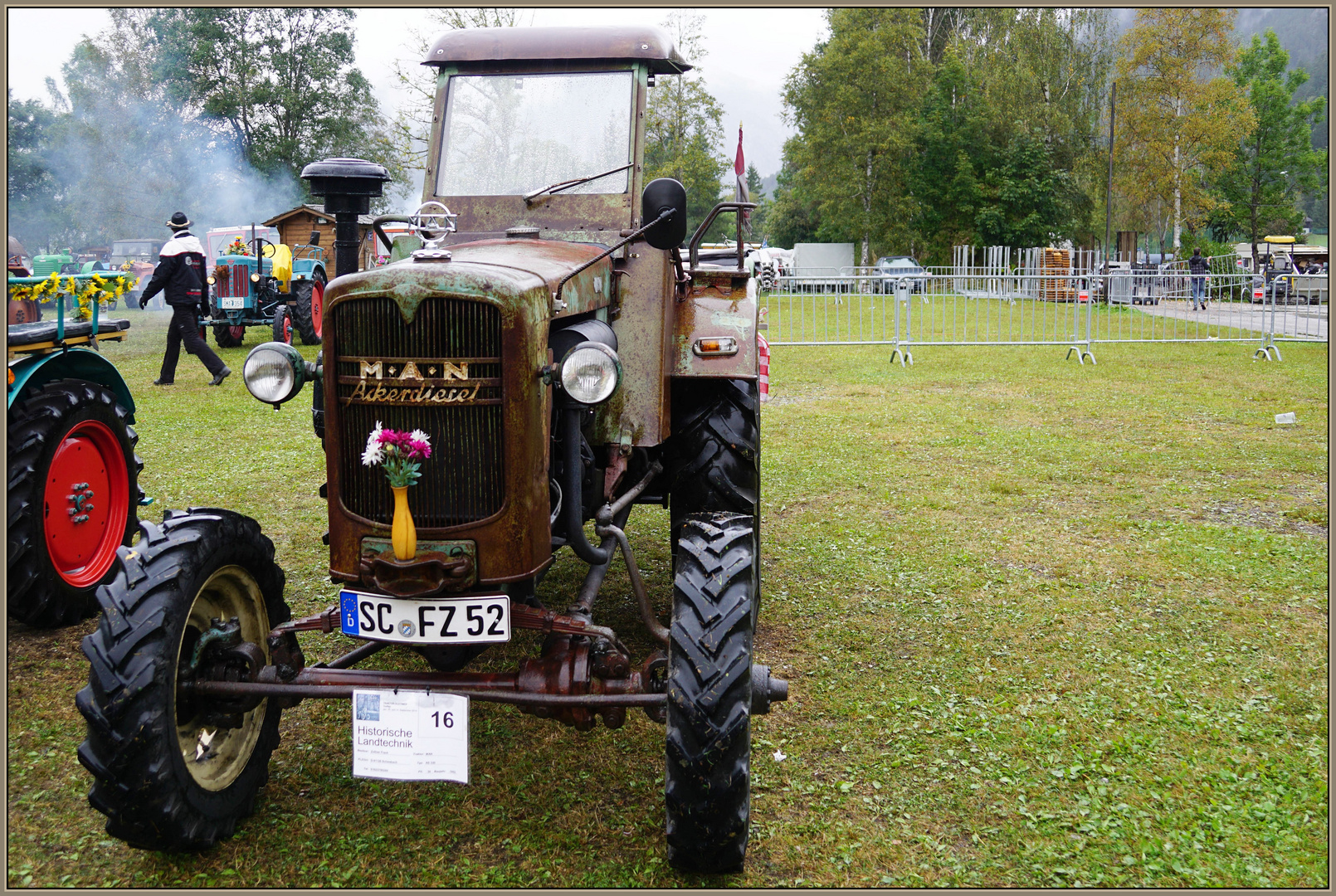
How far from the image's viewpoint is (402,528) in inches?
113

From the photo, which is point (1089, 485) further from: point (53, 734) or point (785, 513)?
point (53, 734)

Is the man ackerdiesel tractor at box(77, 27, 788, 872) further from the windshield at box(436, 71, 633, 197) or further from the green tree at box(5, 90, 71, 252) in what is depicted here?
the green tree at box(5, 90, 71, 252)

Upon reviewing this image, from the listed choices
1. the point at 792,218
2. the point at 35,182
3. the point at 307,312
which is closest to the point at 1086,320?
the point at 307,312

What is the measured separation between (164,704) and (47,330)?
3057 millimetres

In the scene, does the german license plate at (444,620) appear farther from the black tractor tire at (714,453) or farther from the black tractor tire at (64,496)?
the black tractor tire at (64,496)

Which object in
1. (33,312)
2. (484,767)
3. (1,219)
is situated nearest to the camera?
(484,767)

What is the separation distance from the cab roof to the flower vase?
250 cm

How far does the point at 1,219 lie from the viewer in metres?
4.20

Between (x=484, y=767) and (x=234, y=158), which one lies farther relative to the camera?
(x=234, y=158)

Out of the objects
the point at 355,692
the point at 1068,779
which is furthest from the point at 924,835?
the point at 355,692

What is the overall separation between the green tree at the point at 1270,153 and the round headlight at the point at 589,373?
168 ft

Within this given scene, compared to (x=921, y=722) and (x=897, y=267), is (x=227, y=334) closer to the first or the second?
(x=921, y=722)

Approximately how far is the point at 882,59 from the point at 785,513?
4251 centimetres

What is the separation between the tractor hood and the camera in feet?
9.64
